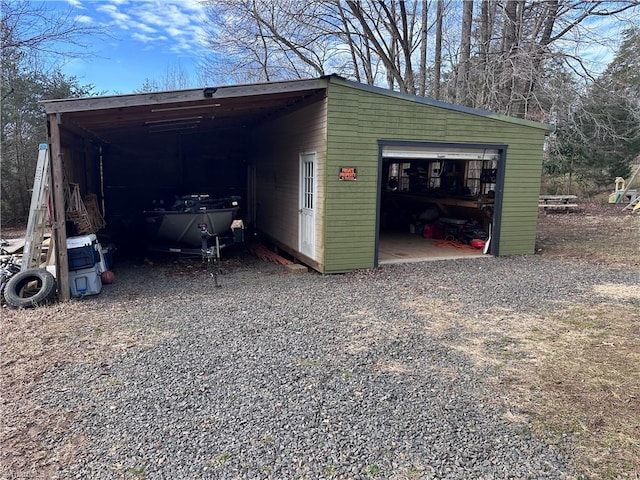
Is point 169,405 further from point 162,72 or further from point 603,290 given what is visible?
point 162,72

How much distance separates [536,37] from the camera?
13.0m

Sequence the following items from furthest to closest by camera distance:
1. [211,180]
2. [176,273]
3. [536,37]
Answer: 1. [536,37]
2. [211,180]
3. [176,273]

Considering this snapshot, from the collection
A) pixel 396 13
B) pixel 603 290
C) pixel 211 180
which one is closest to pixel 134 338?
pixel 603 290

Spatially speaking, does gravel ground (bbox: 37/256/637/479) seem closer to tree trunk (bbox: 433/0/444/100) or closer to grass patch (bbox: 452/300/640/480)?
grass patch (bbox: 452/300/640/480)

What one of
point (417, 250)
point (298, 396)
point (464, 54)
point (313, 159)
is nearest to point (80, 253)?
point (313, 159)

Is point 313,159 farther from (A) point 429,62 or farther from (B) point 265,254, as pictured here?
(A) point 429,62

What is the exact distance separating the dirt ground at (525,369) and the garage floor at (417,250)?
270 cm

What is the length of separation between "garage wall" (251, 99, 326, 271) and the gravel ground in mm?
2263

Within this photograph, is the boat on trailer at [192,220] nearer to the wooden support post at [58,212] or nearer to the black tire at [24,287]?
the wooden support post at [58,212]

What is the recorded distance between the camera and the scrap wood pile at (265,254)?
25.8ft

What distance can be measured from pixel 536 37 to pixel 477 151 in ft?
26.3

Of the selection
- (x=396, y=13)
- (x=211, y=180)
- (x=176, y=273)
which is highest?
(x=396, y=13)

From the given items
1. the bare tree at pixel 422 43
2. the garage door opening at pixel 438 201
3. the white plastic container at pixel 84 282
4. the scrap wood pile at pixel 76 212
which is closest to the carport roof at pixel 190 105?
the garage door opening at pixel 438 201

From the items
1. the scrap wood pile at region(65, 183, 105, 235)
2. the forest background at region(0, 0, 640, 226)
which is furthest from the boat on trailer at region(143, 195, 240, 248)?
the forest background at region(0, 0, 640, 226)
